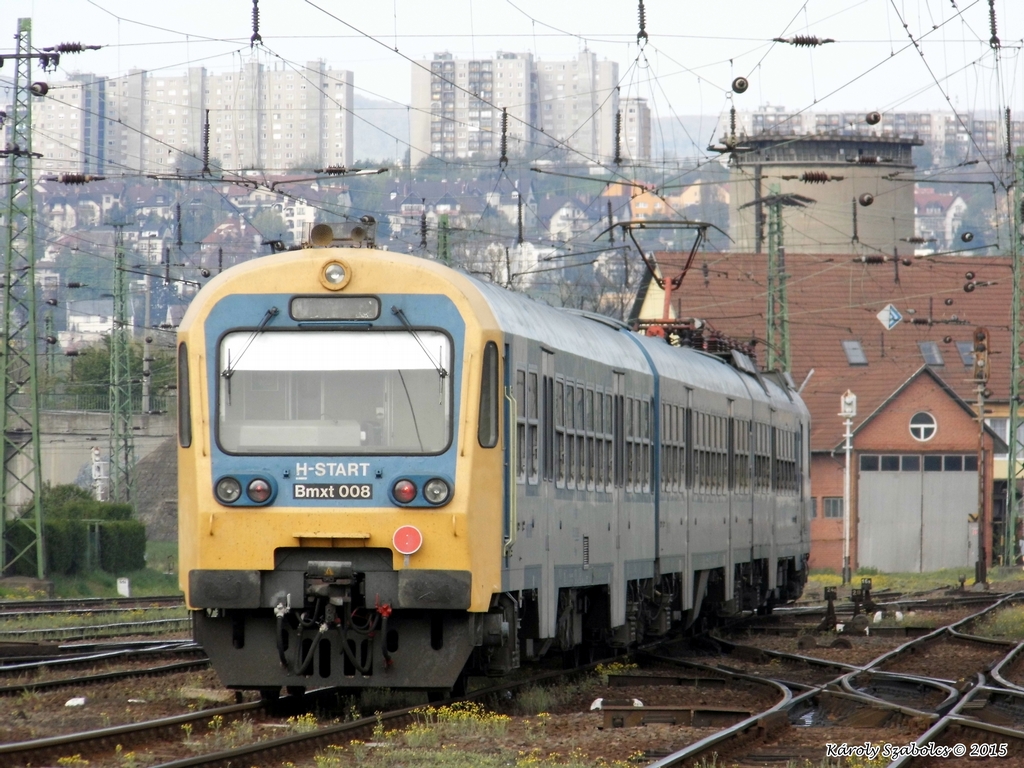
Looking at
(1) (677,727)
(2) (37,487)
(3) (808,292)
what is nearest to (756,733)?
(1) (677,727)

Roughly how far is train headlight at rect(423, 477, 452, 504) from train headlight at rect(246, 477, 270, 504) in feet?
3.39

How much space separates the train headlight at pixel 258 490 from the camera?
38.8 ft

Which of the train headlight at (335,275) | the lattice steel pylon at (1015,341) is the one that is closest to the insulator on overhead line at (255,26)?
the train headlight at (335,275)

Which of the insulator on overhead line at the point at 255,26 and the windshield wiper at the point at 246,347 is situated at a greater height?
the insulator on overhead line at the point at 255,26

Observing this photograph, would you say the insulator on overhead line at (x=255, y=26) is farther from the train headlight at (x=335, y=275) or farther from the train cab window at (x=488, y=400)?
the train cab window at (x=488, y=400)

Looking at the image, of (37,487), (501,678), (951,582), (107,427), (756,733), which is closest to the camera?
(756,733)

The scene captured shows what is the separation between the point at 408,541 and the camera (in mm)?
11719

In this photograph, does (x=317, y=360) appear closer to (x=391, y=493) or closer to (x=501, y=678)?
(x=391, y=493)

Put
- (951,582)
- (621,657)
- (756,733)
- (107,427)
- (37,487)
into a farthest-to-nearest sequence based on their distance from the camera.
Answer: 1. (107,427)
2. (951,582)
3. (37,487)
4. (621,657)
5. (756,733)

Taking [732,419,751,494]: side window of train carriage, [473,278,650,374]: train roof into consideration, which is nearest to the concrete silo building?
[732,419,751,494]: side window of train carriage

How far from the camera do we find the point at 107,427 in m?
67.2

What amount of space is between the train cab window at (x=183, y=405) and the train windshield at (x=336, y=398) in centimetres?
23

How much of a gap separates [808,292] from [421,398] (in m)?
57.0

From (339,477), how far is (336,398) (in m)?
0.52
